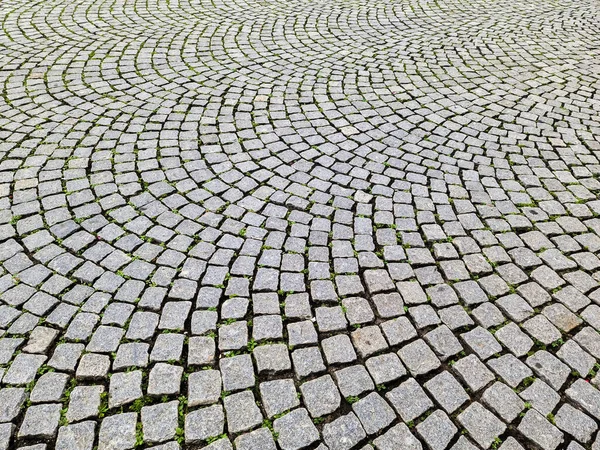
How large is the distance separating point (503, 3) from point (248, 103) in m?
7.40

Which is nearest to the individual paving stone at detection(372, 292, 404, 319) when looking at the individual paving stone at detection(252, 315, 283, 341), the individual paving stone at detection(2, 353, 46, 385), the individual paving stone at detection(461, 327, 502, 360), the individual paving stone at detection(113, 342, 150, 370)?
the individual paving stone at detection(461, 327, 502, 360)

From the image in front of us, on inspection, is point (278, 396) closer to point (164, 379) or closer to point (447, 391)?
point (164, 379)

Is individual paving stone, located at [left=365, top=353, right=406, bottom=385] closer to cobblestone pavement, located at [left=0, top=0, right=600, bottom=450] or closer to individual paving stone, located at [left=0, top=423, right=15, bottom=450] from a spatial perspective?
cobblestone pavement, located at [left=0, top=0, right=600, bottom=450]

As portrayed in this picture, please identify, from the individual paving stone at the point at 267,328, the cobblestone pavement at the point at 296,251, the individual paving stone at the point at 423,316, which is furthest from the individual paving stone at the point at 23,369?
the individual paving stone at the point at 423,316

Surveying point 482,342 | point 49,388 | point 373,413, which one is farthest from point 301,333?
point 49,388

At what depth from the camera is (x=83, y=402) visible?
2557 millimetres

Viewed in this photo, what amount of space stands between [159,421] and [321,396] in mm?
913

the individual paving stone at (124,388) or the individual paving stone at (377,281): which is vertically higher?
the individual paving stone at (124,388)

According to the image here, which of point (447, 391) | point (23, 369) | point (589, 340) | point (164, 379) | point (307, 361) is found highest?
point (23, 369)

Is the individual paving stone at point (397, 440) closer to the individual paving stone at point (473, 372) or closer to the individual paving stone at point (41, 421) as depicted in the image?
the individual paving stone at point (473, 372)

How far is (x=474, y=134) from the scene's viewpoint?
17.0 ft

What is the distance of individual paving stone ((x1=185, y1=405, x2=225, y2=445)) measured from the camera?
2.42 m

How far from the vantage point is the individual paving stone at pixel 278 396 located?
2.57 meters

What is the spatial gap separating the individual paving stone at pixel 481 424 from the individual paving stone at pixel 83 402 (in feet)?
6.71
